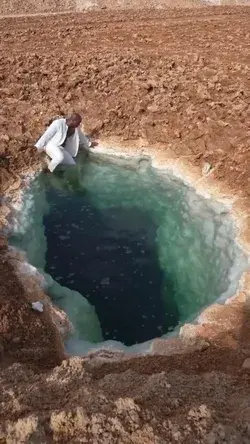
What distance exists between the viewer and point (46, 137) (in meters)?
8.39

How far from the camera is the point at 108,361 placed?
525 centimetres

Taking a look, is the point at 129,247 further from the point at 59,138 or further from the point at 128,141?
the point at 128,141

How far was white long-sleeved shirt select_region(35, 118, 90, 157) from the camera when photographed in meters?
8.24

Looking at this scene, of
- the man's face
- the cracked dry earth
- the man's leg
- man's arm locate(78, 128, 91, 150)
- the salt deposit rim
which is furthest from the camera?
man's arm locate(78, 128, 91, 150)

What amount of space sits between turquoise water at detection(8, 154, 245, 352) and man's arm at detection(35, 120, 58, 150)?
0.60m

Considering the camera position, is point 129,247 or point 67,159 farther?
point 67,159

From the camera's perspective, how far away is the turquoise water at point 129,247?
657 centimetres

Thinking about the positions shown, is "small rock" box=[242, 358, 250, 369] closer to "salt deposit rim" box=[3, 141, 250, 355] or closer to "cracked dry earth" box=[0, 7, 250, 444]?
"cracked dry earth" box=[0, 7, 250, 444]

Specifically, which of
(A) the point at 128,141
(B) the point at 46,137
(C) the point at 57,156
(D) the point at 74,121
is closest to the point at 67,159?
(C) the point at 57,156

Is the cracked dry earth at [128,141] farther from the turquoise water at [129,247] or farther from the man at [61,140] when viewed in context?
the turquoise water at [129,247]

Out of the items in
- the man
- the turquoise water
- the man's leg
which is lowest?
the turquoise water

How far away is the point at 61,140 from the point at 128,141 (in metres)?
1.39

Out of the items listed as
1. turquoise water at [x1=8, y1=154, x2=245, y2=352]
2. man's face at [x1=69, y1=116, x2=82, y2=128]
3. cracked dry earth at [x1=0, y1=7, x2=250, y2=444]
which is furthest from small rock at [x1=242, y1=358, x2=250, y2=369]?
man's face at [x1=69, y1=116, x2=82, y2=128]

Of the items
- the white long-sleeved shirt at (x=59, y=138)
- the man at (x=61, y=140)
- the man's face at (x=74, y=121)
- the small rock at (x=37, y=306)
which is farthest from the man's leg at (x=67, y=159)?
the small rock at (x=37, y=306)
